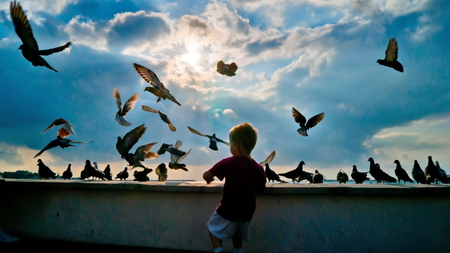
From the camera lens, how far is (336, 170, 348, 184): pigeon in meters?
11.6

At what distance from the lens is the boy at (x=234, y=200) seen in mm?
2873

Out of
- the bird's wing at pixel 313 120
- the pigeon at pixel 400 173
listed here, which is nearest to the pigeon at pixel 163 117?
the bird's wing at pixel 313 120

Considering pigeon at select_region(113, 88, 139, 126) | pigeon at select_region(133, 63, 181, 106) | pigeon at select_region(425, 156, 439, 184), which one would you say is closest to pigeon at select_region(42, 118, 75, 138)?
pigeon at select_region(113, 88, 139, 126)

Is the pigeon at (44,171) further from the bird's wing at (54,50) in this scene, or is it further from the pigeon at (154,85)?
the bird's wing at (54,50)

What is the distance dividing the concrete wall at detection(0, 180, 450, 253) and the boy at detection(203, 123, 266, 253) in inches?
26.3

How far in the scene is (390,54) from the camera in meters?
6.70

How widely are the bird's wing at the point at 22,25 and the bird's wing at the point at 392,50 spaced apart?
7.07 metres

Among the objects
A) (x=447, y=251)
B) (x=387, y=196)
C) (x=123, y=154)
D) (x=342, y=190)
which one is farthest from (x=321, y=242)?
(x=123, y=154)

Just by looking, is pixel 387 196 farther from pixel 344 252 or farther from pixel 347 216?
pixel 344 252

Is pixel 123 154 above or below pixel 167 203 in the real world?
above

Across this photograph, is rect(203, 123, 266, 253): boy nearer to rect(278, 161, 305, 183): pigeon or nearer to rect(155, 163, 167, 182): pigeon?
rect(155, 163, 167, 182): pigeon

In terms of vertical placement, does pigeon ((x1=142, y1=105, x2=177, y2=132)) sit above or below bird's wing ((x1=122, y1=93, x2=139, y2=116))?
below

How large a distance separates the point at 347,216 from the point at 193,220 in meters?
1.92

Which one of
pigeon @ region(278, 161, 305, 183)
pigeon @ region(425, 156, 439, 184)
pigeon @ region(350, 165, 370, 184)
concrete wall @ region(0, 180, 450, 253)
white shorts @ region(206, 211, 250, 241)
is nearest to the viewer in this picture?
white shorts @ region(206, 211, 250, 241)
